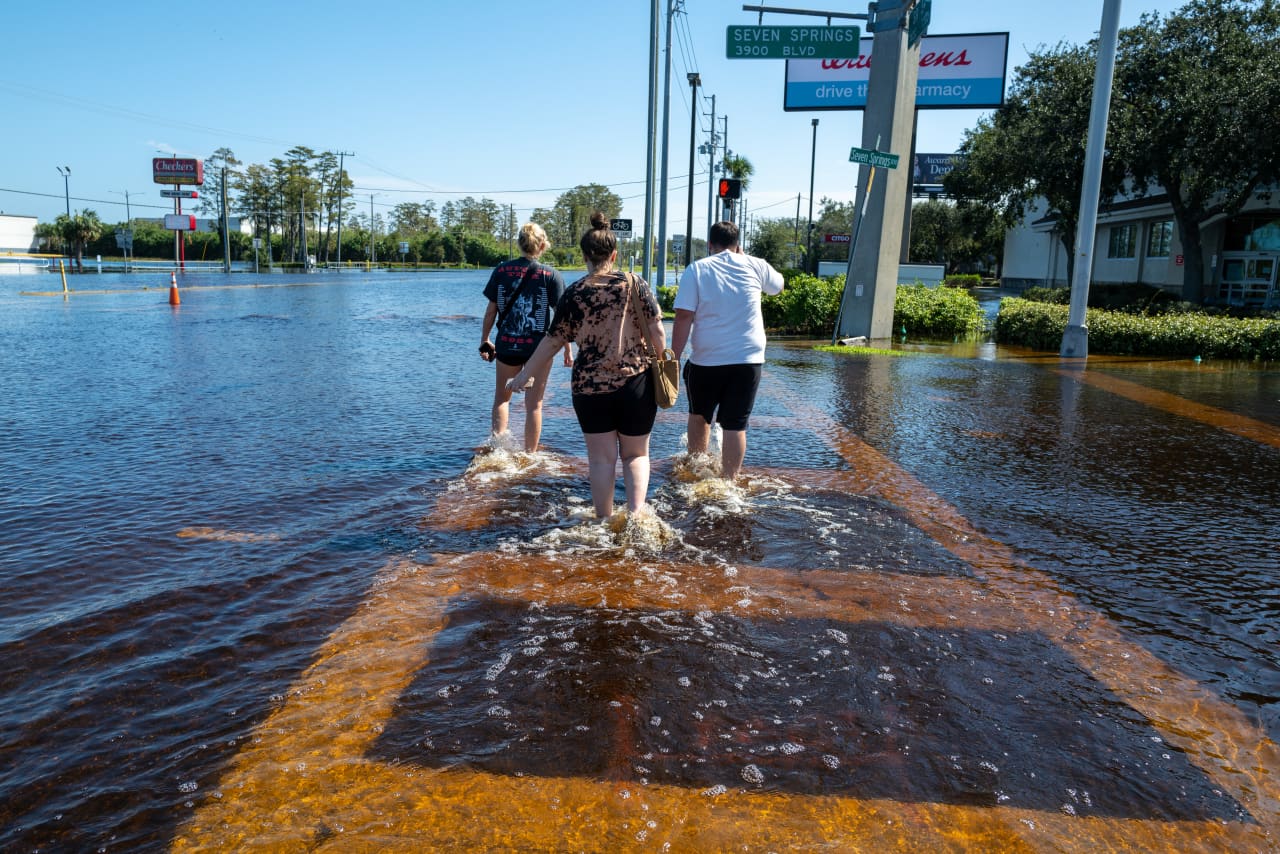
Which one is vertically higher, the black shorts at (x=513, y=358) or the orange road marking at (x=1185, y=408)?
the black shorts at (x=513, y=358)

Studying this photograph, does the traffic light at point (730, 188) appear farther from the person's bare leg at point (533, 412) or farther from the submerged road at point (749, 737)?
the submerged road at point (749, 737)

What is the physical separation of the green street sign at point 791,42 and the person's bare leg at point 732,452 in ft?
40.9

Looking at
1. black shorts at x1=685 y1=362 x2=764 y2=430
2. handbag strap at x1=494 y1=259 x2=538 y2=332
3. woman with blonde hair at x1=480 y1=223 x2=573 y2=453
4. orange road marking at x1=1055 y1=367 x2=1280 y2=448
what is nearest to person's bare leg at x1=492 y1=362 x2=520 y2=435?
woman with blonde hair at x1=480 y1=223 x2=573 y2=453

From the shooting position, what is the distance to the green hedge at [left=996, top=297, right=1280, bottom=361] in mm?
15195

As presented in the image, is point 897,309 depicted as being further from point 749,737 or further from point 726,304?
point 749,737

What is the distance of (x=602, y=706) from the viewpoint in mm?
3117

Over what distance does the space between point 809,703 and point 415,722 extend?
1.37 meters

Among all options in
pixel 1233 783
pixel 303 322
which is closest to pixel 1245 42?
pixel 303 322

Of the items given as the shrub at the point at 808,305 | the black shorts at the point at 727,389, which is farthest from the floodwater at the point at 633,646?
the shrub at the point at 808,305

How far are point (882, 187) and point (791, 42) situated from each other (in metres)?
3.15

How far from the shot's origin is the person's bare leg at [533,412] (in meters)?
6.26

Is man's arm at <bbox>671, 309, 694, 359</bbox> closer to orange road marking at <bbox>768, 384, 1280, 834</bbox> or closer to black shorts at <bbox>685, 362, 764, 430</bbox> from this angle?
black shorts at <bbox>685, 362, 764, 430</bbox>

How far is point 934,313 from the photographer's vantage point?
19.4 metres

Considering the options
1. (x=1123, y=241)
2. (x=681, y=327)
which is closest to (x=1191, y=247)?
(x=1123, y=241)
